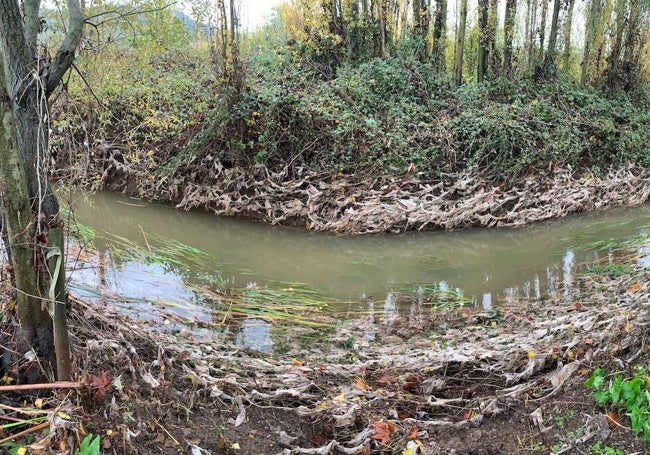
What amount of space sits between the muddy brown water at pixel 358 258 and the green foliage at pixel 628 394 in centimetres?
247

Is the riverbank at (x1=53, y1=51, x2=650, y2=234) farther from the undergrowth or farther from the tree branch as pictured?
the tree branch

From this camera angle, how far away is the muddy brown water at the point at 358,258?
501 centimetres

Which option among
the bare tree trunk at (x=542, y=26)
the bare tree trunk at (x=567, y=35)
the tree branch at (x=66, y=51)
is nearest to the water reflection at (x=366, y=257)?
the tree branch at (x=66, y=51)

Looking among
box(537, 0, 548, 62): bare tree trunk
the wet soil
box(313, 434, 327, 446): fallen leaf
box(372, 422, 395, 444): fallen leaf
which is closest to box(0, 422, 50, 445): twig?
box(313, 434, 327, 446): fallen leaf

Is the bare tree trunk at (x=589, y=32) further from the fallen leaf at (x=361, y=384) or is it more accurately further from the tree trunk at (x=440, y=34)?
the fallen leaf at (x=361, y=384)

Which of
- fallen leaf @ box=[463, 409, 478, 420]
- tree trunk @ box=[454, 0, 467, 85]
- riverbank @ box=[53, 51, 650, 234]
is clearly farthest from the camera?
tree trunk @ box=[454, 0, 467, 85]

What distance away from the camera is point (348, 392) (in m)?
2.98

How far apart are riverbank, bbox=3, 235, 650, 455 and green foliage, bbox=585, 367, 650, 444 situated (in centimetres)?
5

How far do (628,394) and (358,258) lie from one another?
14.3 feet

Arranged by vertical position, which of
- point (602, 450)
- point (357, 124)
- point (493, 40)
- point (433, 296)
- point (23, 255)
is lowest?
point (433, 296)

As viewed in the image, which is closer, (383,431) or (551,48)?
(383,431)

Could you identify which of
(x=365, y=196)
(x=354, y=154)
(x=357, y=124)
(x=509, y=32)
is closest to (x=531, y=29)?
(x=509, y=32)

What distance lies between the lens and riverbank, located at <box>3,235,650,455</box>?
87.0 inches

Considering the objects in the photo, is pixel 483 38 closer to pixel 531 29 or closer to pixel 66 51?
pixel 531 29
